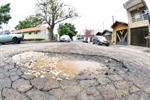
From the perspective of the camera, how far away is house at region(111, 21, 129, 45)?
97.6ft

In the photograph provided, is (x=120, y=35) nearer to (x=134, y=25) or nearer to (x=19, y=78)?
(x=134, y=25)

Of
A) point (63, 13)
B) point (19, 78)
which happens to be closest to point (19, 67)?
A: point (19, 78)

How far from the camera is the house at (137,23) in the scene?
24.7 m

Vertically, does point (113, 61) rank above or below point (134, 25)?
below

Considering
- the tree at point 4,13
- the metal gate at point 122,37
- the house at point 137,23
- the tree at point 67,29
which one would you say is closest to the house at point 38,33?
the tree at point 67,29

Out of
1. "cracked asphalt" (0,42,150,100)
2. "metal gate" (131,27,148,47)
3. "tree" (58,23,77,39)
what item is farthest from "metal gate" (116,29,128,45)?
"tree" (58,23,77,39)

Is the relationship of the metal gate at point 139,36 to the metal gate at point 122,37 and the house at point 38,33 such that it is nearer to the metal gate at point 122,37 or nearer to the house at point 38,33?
the metal gate at point 122,37

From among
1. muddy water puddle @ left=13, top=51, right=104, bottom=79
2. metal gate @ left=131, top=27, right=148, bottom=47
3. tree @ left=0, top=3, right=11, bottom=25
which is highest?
tree @ left=0, top=3, right=11, bottom=25

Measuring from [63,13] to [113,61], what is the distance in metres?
30.6

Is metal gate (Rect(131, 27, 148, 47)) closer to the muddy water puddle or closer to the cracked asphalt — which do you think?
the muddy water puddle

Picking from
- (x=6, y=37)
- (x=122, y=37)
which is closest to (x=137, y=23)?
(x=122, y=37)

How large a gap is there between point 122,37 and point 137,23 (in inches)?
202

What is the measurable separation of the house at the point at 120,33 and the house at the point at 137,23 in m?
1.42

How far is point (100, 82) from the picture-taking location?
509 centimetres
